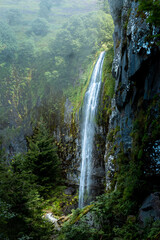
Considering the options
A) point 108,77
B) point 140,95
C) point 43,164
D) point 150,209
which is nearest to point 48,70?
point 108,77

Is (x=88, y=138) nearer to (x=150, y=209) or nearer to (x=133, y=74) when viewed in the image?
(x=133, y=74)

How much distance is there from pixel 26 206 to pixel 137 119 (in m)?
4.44

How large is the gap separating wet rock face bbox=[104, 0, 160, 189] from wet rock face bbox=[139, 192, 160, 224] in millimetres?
2358

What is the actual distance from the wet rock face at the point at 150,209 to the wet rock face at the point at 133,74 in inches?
92.8

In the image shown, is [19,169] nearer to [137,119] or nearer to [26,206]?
[26,206]

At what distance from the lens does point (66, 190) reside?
1262 centimetres

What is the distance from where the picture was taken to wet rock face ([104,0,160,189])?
502cm

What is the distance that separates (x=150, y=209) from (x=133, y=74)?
3.69 metres

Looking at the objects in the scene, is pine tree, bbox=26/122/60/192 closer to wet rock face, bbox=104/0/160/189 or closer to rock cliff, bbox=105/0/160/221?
wet rock face, bbox=104/0/160/189

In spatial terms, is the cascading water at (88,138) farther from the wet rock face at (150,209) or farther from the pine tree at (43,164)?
the wet rock face at (150,209)

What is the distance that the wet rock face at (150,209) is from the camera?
4062 millimetres

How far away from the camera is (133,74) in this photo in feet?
18.7

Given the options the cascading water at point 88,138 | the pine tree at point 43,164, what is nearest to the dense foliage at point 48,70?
the cascading water at point 88,138

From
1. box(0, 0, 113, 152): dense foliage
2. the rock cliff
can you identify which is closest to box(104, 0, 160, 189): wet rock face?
the rock cliff
